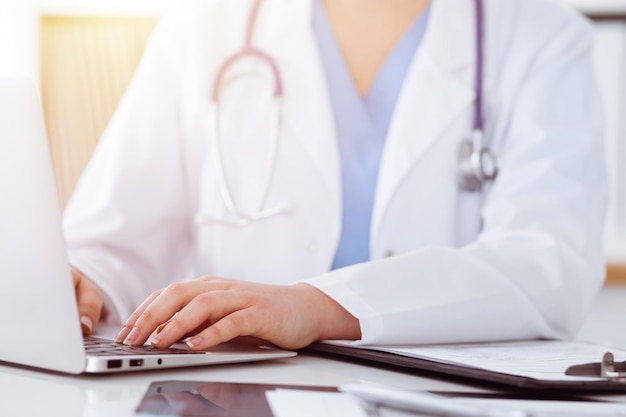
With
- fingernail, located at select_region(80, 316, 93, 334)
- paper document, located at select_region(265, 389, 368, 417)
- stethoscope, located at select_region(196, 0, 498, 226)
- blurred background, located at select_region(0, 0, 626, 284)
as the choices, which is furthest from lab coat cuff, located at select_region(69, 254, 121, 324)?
blurred background, located at select_region(0, 0, 626, 284)

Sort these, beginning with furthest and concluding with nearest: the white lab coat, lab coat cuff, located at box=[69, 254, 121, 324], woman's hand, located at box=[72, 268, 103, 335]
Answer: the white lab coat < lab coat cuff, located at box=[69, 254, 121, 324] < woman's hand, located at box=[72, 268, 103, 335]

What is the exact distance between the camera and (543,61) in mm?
1211

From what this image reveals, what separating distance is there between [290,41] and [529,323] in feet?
2.03

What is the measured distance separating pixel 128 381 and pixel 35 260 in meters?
0.10

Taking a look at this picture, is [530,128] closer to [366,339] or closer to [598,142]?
[598,142]

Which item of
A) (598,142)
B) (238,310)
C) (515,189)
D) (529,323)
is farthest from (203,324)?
(598,142)

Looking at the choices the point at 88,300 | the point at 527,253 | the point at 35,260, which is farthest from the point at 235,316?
the point at 527,253

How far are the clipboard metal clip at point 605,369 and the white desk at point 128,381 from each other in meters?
0.08

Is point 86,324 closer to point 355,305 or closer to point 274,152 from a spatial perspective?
point 355,305

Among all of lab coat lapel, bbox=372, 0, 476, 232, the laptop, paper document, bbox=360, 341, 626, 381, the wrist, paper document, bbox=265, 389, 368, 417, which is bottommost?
paper document, bbox=360, 341, 626, 381

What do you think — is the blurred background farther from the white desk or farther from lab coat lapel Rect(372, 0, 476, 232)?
the white desk

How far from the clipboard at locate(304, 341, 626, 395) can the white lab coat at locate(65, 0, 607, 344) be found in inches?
14.6

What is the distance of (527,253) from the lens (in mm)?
924

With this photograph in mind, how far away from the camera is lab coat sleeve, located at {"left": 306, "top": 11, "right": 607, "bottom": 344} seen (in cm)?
78
